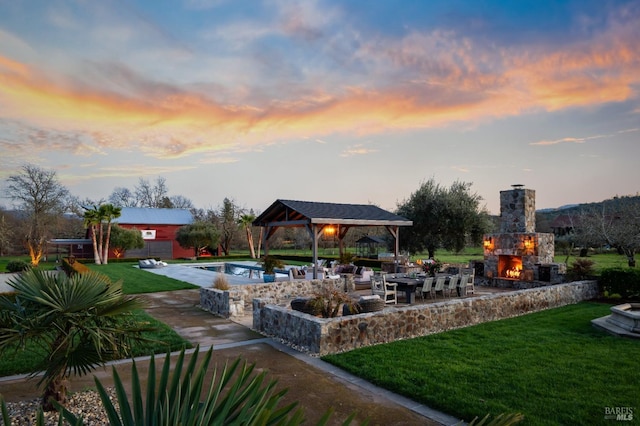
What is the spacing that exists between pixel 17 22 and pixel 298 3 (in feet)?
26.0

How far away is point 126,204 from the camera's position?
53.1 meters

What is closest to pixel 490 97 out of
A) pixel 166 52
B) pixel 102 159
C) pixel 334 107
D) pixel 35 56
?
pixel 334 107

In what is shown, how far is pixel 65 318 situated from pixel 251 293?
27.5 feet

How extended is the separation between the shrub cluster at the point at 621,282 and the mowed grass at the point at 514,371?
5.50m

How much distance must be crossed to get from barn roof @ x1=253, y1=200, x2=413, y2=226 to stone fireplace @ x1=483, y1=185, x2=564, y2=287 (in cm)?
429

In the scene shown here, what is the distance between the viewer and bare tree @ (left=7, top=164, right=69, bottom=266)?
31.5 meters

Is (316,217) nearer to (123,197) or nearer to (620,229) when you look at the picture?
(620,229)

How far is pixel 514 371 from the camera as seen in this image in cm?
568

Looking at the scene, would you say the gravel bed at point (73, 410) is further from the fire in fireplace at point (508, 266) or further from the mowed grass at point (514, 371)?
the fire in fireplace at point (508, 266)

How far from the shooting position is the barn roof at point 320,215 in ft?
51.8

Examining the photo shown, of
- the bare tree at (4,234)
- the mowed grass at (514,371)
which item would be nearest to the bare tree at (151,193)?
the bare tree at (4,234)

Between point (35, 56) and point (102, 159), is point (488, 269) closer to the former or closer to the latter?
point (35, 56)

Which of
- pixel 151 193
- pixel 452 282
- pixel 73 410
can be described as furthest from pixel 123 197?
pixel 73 410

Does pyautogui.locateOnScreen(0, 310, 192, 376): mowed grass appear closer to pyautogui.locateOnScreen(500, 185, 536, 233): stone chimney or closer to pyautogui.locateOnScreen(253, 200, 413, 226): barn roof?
pyautogui.locateOnScreen(253, 200, 413, 226): barn roof
